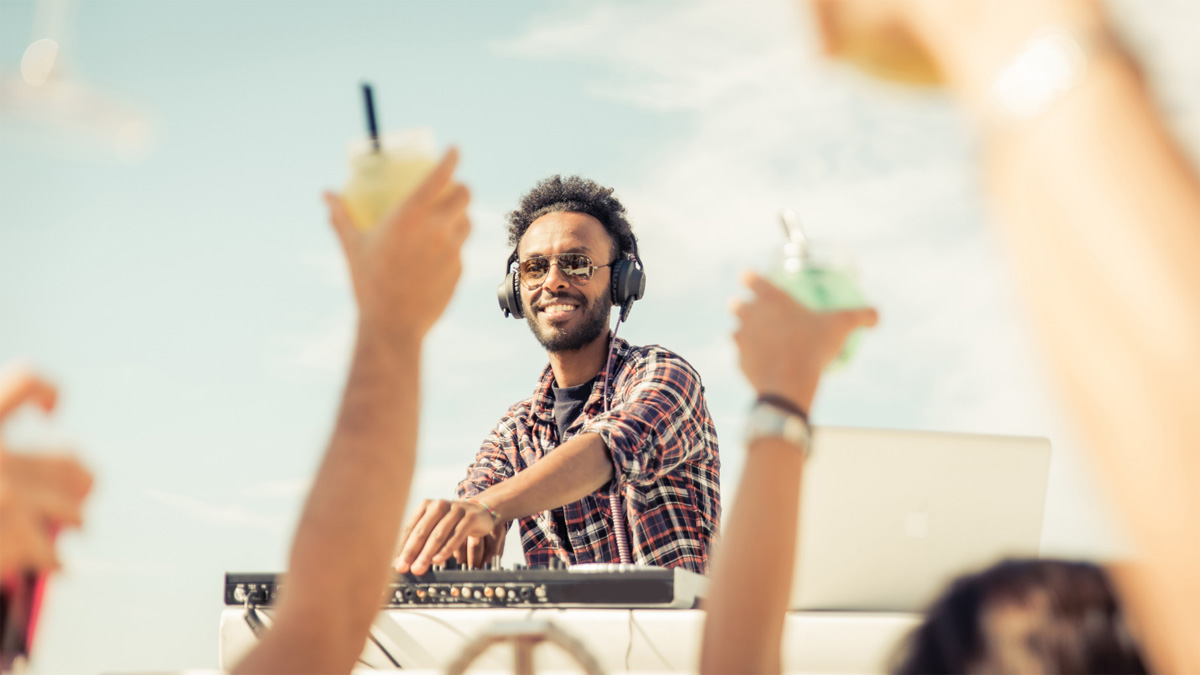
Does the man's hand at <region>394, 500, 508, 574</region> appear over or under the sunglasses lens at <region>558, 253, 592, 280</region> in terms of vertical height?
under

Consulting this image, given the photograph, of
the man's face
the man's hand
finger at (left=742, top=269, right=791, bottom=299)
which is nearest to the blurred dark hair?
finger at (left=742, top=269, right=791, bottom=299)

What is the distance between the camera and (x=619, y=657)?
178cm

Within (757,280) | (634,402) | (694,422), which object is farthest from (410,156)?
(694,422)

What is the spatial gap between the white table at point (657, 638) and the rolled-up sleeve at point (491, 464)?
5.34 feet

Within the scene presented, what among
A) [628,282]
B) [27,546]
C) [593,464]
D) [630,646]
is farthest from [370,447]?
[628,282]

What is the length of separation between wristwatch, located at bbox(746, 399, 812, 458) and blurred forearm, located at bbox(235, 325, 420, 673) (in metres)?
0.39

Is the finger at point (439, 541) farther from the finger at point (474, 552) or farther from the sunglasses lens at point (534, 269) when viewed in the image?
the sunglasses lens at point (534, 269)

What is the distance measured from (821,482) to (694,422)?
48.9 inches

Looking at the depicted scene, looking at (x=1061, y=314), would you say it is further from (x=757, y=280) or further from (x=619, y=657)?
(x=619, y=657)

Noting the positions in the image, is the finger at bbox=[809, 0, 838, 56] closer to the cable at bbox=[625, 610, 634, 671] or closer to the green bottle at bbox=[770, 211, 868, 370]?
the green bottle at bbox=[770, 211, 868, 370]

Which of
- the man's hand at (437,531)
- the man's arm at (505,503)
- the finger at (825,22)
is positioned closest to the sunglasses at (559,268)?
the man's arm at (505,503)

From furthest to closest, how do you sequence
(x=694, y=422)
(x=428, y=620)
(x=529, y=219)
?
1. (x=529, y=219)
2. (x=694, y=422)
3. (x=428, y=620)

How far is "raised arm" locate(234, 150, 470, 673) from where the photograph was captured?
2.94 feet

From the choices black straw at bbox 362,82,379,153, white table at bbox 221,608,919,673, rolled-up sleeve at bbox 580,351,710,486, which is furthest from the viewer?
rolled-up sleeve at bbox 580,351,710,486
